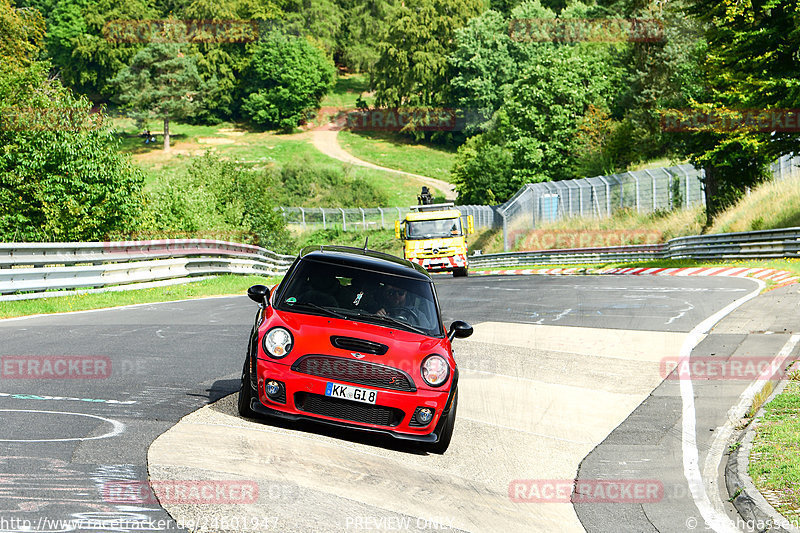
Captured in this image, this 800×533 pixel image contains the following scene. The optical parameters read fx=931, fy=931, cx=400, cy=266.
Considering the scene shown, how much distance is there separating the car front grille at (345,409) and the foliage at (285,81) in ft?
379

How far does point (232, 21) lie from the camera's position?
13050 centimetres

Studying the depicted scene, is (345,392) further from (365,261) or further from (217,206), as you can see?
(217,206)

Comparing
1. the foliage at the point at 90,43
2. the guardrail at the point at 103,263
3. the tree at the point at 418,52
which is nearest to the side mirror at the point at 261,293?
the guardrail at the point at 103,263

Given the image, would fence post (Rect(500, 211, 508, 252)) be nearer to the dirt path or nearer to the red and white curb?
the red and white curb

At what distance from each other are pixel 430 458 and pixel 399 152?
356 ft

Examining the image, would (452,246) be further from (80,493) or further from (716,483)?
(80,493)

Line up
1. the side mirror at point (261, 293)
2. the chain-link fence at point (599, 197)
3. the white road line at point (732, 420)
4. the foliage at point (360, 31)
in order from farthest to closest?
the foliage at point (360, 31), the chain-link fence at point (599, 197), the side mirror at point (261, 293), the white road line at point (732, 420)

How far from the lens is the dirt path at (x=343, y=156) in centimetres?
10025

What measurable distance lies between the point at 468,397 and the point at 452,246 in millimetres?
24708

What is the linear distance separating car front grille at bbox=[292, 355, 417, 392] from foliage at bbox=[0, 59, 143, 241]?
26154 millimetres

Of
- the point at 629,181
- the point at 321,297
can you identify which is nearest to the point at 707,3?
the point at 629,181

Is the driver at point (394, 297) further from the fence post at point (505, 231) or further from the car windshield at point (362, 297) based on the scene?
the fence post at point (505, 231)

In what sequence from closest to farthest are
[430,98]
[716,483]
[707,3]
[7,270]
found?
[716,483]
[7,270]
[707,3]
[430,98]

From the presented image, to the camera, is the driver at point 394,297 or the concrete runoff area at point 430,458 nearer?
the concrete runoff area at point 430,458
